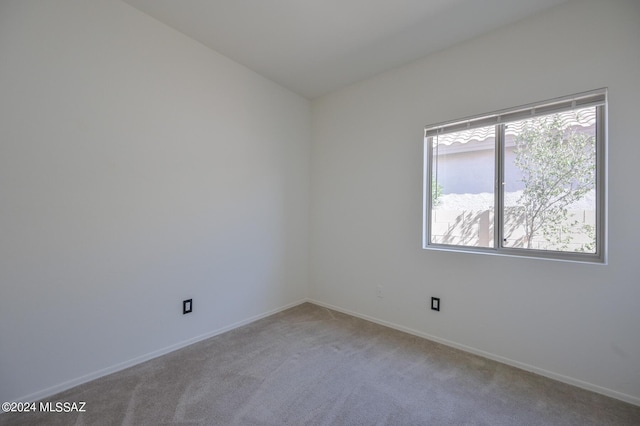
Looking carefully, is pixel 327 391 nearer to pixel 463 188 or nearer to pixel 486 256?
pixel 486 256

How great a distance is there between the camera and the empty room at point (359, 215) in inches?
64.8

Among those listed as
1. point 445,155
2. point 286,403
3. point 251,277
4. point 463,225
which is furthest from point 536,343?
point 251,277

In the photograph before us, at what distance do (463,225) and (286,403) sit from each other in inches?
79.9

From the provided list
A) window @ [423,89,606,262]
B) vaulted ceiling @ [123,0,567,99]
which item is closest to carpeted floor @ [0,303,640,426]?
window @ [423,89,606,262]

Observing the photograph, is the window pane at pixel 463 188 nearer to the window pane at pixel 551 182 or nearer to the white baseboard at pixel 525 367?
the window pane at pixel 551 182

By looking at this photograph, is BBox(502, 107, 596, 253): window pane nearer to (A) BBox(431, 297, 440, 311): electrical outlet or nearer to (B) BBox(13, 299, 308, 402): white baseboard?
(A) BBox(431, 297, 440, 311): electrical outlet

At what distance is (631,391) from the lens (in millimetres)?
1691

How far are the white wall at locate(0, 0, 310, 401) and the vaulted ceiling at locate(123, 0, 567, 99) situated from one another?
0.87 feet

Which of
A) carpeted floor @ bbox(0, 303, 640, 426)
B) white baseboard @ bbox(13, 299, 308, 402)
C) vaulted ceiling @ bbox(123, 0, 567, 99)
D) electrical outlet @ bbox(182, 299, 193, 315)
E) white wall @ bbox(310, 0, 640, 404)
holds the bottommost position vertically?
carpeted floor @ bbox(0, 303, 640, 426)

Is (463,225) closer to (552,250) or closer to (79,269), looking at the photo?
(552,250)

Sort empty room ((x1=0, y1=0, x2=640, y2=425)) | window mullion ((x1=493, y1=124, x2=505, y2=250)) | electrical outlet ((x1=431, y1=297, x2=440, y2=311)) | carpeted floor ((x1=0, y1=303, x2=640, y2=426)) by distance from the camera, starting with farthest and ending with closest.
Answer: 1. electrical outlet ((x1=431, y1=297, x2=440, y2=311))
2. window mullion ((x1=493, y1=124, x2=505, y2=250))
3. empty room ((x1=0, y1=0, x2=640, y2=425))
4. carpeted floor ((x1=0, y1=303, x2=640, y2=426))

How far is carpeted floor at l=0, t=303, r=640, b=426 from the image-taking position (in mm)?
1544

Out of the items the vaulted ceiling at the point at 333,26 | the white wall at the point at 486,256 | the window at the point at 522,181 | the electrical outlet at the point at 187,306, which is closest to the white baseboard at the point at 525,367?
the white wall at the point at 486,256

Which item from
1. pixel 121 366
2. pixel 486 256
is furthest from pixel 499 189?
pixel 121 366
